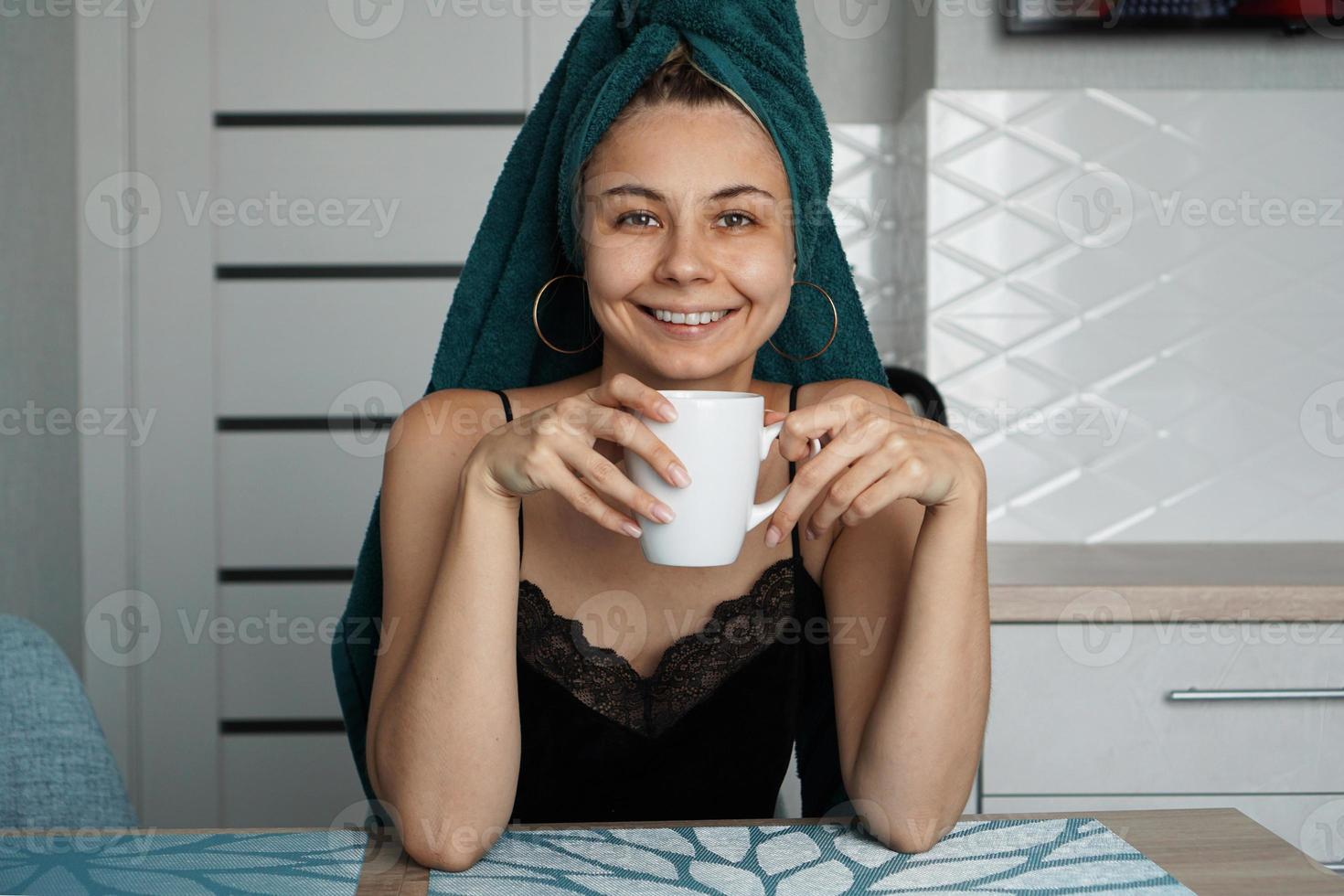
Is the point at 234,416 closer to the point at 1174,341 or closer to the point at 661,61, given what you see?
the point at 661,61

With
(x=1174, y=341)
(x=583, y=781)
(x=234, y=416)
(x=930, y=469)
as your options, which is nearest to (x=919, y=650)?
(x=930, y=469)

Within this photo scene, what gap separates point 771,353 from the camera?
4.17 ft

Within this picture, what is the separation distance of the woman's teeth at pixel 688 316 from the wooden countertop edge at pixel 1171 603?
66cm

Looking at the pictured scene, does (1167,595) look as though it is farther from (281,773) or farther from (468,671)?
(281,773)

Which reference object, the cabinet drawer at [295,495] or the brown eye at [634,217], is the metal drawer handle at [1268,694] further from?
the cabinet drawer at [295,495]

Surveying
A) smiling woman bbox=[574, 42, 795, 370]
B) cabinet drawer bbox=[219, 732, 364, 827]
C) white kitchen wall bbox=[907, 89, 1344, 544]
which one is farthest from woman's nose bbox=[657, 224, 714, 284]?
cabinet drawer bbox=[219, 732, 364, 827]

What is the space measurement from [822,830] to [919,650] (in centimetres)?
18

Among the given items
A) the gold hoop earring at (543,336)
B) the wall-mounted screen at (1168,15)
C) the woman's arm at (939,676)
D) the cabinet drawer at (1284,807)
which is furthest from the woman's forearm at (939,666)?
the wall-mounted screen at (1168,15)

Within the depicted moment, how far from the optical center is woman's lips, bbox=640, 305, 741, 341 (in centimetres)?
105

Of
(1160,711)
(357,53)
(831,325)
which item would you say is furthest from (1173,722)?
(357,53)

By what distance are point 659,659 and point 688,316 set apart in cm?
34

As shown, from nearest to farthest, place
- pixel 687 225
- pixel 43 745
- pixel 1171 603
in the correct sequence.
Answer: pixel 43 745 → pixel 687 225 → pixel 1171 603

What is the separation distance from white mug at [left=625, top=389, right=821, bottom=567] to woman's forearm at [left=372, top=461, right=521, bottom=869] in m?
0.17

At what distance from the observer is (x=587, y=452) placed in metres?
0.76
